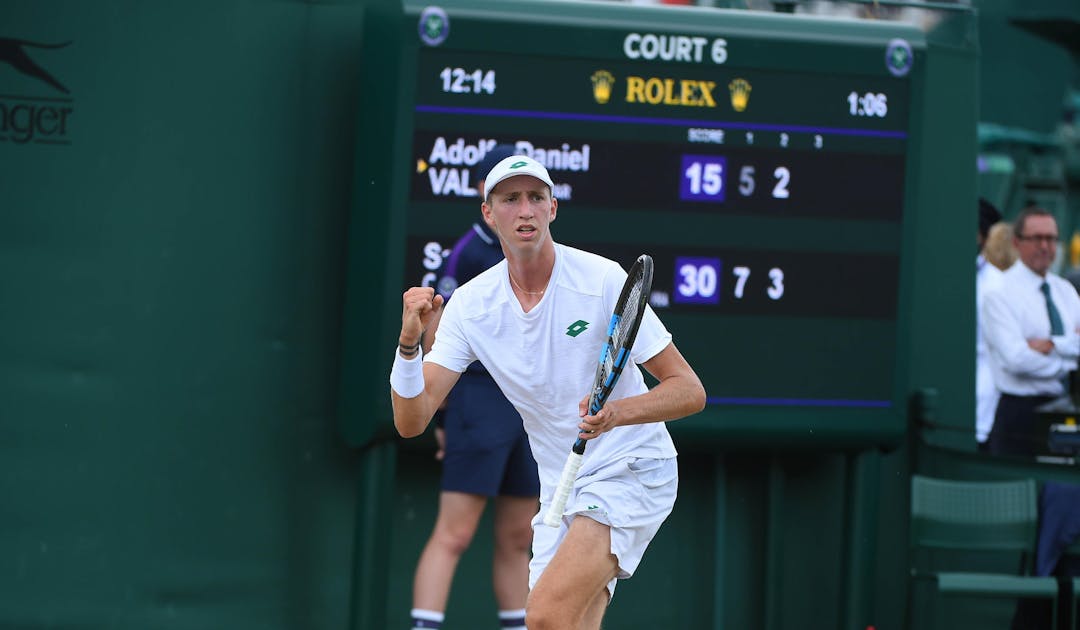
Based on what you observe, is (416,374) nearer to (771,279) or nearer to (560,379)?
(560,379)

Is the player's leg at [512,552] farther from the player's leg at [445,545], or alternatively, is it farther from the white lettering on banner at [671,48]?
the white lettering on banner at [671,48]

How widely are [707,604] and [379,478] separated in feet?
5.36

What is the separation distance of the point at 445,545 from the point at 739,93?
219 centimetres

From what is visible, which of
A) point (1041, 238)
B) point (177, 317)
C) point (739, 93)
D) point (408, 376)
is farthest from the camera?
point (1041, 238)

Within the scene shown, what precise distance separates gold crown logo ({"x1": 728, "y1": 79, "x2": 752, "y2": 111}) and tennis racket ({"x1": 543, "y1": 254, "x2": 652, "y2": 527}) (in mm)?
2492

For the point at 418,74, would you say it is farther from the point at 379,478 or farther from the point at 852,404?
the point at 852,404

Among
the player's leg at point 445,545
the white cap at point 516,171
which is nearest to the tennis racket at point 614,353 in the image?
the white cap at point 516,171

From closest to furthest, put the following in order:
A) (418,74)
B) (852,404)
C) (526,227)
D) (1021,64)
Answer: (526,227) < (418,74) < (852,404) < (1021,64)

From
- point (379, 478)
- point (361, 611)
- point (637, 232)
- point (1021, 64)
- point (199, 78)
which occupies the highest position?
point (1021, 64)

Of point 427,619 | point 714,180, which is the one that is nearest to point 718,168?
point 714,180

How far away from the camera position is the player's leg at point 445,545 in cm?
648

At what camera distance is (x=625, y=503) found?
4.88 metres

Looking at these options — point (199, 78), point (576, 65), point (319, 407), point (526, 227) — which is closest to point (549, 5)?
point (576, 65)

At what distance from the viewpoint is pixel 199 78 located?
22.1 feet
